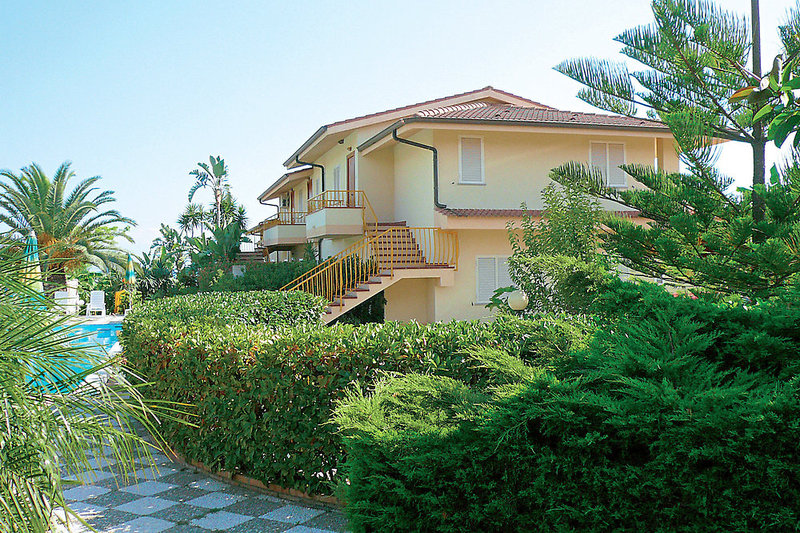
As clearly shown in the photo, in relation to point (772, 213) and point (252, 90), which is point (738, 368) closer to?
point (772, 213)

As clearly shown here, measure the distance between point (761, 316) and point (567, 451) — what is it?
131cm

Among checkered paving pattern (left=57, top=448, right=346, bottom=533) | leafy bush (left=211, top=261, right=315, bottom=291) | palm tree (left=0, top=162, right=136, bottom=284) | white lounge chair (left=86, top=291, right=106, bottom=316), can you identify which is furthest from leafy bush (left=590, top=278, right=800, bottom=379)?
white lounge chair (left=86, top=291, right=106, bottom=316)

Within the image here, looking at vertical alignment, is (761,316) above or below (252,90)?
below

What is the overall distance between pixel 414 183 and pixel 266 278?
5504 mm

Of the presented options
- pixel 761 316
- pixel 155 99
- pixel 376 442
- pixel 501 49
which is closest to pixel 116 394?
pixel 376 442

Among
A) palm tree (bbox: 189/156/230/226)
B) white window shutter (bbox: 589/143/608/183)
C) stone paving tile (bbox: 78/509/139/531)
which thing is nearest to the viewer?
stone paving tile (bbox: 78/509/139/531)

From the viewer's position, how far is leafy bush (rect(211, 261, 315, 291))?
19.6 m

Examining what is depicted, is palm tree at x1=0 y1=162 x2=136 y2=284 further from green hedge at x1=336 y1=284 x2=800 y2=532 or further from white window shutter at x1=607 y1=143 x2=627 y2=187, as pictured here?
green hedge at x1=336 y1=284 x2=800 y2=532

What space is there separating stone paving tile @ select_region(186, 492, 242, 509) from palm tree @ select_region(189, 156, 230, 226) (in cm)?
3969

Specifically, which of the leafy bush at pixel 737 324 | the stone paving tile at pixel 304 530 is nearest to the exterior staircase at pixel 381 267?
the stone paving tile at pixel 304 530

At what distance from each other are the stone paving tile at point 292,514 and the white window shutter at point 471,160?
525 inches

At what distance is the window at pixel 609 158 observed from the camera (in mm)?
18594

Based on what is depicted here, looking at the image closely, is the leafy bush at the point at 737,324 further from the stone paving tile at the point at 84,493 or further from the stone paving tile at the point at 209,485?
the stone paving tile at the point at 84,493

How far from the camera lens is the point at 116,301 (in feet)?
106
